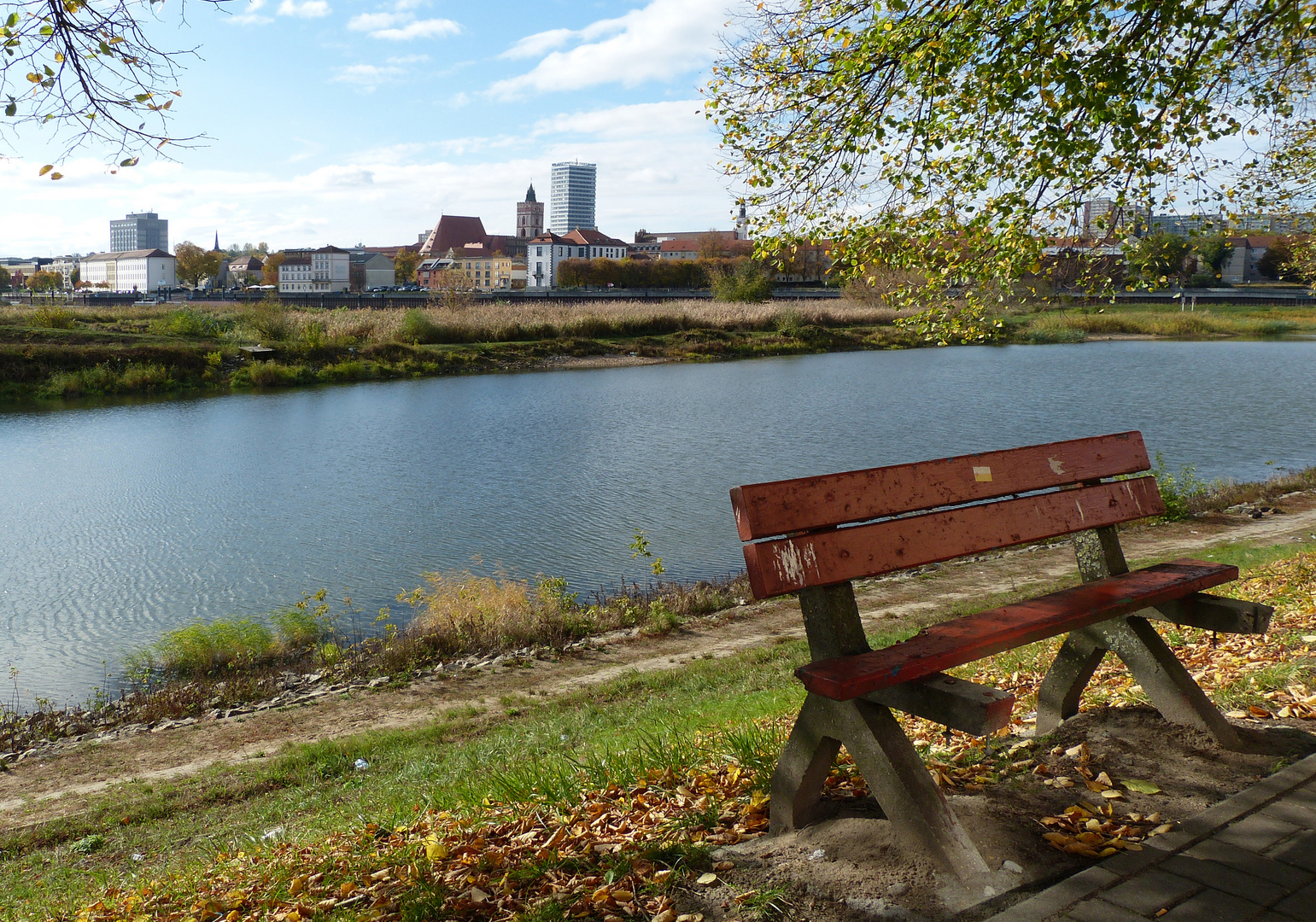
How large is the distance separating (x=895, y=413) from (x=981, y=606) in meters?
20.2

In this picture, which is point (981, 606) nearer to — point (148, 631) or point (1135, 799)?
point (1135, 799)

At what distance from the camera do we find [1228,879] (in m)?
2.81

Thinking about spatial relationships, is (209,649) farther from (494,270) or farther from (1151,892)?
(494,270)

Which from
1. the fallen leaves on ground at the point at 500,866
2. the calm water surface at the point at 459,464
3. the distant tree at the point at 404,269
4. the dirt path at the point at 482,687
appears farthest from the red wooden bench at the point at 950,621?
the distant tree at the point at 404,269

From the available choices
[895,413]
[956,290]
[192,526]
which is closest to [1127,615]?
[956,290]

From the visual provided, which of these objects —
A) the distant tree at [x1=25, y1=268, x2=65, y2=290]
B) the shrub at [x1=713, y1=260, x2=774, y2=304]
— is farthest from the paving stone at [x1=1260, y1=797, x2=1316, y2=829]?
the distant tree at [x1=25, y1=268, x2=65, y2=290]

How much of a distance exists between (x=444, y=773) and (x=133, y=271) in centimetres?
17403

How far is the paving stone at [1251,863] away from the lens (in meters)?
2.80

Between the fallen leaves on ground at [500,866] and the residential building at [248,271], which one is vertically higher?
the residential building at [248,271]

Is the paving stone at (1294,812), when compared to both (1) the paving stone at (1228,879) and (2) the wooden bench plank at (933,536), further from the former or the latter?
(2) the wooden bench plank at (933,536)

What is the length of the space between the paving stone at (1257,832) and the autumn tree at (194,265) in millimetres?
150945

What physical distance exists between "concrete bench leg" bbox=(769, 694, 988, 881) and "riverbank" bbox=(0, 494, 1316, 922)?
12 centimetres

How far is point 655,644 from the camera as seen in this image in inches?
386

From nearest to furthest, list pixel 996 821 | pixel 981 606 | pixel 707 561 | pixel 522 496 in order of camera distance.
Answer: pixel 996 821 < pixel 981 606 < pixel 707 561 < pixel 522 496
